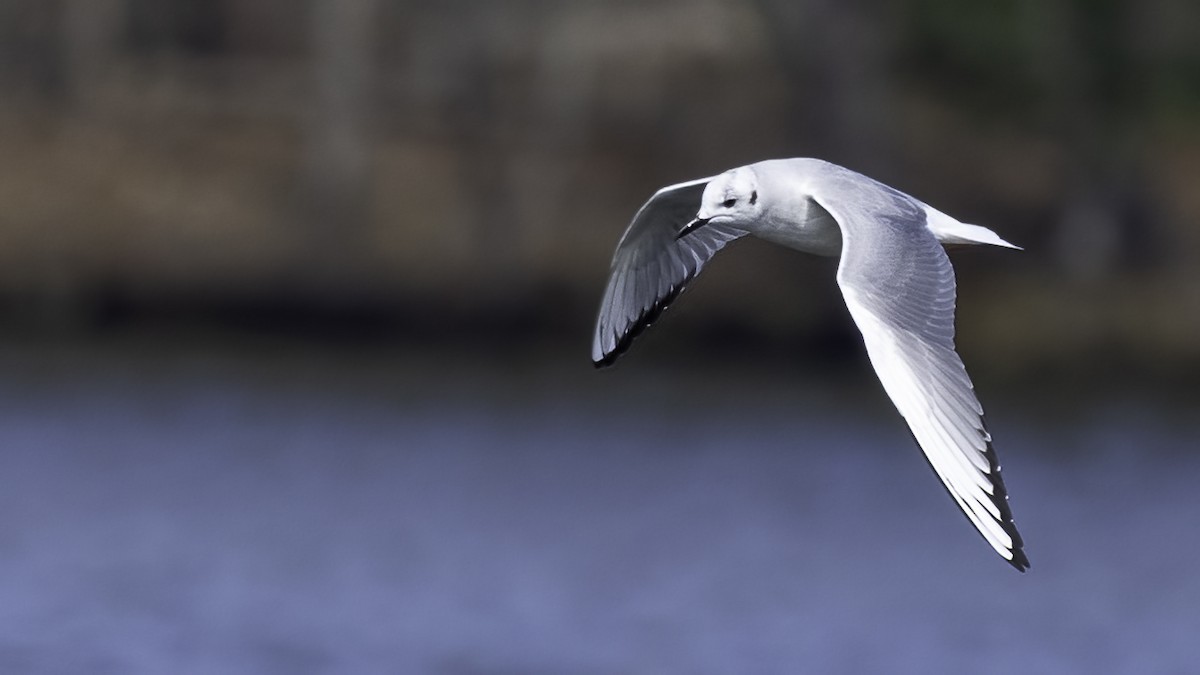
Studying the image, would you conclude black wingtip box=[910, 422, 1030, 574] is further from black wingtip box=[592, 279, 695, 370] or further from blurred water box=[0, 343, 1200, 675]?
blurred water box=[0, 343, 1200, 675]

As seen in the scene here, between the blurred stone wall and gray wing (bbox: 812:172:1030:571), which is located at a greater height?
gray wing (bbox: 812:172:1030:571)

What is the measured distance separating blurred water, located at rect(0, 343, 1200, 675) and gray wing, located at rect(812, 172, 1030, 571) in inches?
136

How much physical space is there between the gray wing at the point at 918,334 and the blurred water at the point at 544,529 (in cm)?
346

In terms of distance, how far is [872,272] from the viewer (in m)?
6.87

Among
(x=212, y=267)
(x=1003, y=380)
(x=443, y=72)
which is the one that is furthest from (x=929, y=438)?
(x=443, y=72)

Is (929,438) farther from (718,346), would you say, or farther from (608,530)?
(718,346)

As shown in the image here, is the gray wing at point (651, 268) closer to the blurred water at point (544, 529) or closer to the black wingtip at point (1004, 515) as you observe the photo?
the black wingtip at point (1004, 515)

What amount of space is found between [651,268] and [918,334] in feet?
5.25

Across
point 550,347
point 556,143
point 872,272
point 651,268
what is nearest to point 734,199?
point 872,272

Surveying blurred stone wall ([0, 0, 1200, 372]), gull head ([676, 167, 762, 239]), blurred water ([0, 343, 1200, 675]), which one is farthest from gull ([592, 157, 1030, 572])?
blurred stone wall ([0, 0, 1200, 372])

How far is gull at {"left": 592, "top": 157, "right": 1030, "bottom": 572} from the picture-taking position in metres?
6.30

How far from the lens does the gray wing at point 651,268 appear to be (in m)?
8.07

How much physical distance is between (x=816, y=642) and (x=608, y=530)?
9.28 ft

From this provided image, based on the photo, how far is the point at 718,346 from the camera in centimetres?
1997
